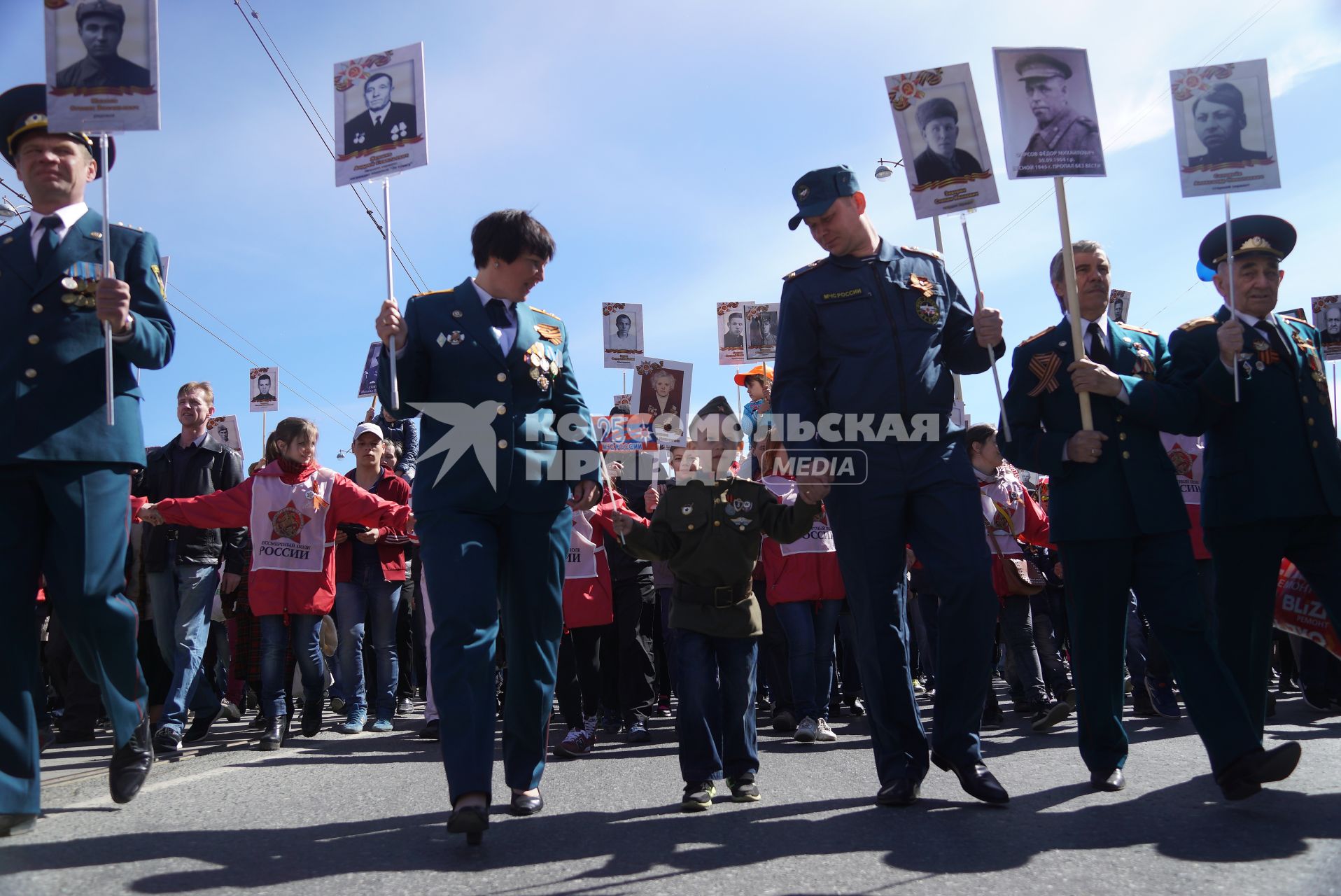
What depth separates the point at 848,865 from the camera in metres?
3.09

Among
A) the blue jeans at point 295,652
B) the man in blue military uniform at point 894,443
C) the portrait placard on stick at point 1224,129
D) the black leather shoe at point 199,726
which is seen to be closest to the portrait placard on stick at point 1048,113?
the portrait placard on stick at point 1224,129

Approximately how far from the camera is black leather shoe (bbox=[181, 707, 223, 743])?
7195 millimetres

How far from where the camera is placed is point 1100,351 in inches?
181

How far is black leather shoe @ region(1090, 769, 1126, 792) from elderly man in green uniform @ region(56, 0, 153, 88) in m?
4.44

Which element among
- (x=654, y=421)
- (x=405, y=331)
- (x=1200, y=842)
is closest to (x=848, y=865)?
(x=1200, y=842)

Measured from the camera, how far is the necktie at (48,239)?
3906mm

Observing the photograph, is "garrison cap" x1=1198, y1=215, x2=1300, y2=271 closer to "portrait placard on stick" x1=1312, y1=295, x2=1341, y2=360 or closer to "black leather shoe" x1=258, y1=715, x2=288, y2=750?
"black leather shoe" x1=258, y1=715, x2=288, y2=750

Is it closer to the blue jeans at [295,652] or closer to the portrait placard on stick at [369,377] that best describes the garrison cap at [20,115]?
the blue jeans at [295,652]

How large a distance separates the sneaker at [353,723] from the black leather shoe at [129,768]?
375cm

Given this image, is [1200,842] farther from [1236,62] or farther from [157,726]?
[157,726]

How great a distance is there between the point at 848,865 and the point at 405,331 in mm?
2326

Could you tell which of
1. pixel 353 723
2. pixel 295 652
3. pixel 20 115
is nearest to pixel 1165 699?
pixel 353 723

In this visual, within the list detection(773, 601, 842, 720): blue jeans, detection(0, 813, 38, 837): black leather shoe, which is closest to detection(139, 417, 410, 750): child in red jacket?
detection(773, 601, 842, 720): blue jeans

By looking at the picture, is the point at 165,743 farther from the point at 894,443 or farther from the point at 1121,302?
the point at 1121,302
